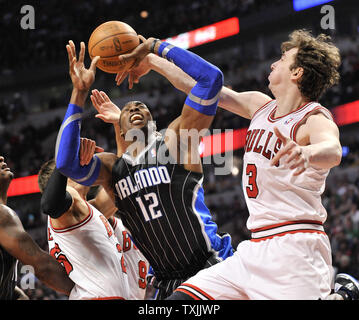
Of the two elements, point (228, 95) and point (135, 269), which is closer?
point (228, 95)

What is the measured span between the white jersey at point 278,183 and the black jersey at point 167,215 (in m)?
0.43

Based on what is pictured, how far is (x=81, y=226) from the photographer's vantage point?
388 cm

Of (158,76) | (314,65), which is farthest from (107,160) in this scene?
(158,76)

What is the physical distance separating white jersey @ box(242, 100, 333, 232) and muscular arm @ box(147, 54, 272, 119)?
33 cm

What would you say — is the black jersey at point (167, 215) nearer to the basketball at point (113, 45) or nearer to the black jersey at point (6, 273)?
the basketball at point (113, 45)

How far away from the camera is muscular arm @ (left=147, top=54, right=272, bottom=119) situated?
3525 mm

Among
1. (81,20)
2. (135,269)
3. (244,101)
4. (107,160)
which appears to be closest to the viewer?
(244,101)

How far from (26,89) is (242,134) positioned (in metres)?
10.1

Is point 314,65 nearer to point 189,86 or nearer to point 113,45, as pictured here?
point 189,86

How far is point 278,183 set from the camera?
2.97 metres

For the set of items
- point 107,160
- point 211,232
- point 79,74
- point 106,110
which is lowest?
point 211,232

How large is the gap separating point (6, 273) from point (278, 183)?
6.67ft
